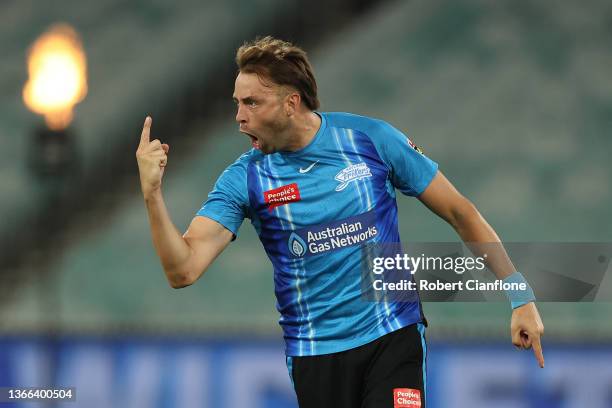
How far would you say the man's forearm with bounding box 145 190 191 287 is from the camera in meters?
3.80

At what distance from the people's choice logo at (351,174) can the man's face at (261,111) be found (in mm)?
290

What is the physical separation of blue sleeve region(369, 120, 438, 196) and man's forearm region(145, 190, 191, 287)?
958 millimetres

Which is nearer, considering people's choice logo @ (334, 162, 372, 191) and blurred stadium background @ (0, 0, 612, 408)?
people's choice logo @ (334, 162, 372, 191)

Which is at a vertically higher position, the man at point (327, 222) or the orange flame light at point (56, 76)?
the orange flame light at point (56, 76)

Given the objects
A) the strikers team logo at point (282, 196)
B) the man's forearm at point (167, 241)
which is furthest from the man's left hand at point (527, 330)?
the man's forearm at point (167, 241)

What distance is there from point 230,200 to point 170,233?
54 centimetres

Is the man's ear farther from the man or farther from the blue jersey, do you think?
the blue jersey

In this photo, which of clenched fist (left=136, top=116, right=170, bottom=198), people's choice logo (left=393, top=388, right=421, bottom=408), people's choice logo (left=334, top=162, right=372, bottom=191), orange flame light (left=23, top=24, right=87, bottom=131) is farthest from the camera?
orange flame light (left=23, top=24, right=87, bottom=131)

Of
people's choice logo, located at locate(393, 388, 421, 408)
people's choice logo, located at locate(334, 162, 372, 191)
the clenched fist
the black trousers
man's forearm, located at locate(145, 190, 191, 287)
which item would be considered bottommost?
people's choice logo, located at locate(393, 388, 421, 408)

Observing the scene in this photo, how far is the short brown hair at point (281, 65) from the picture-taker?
4398 mm

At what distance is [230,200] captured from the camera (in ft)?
14.3

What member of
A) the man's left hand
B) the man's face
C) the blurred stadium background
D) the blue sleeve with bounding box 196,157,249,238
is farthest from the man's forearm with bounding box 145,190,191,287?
the blurred stadium background

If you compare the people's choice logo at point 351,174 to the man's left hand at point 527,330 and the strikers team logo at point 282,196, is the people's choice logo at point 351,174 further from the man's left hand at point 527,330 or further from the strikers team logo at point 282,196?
the man's left hand at point 527,330

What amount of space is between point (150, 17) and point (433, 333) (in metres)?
4.06
